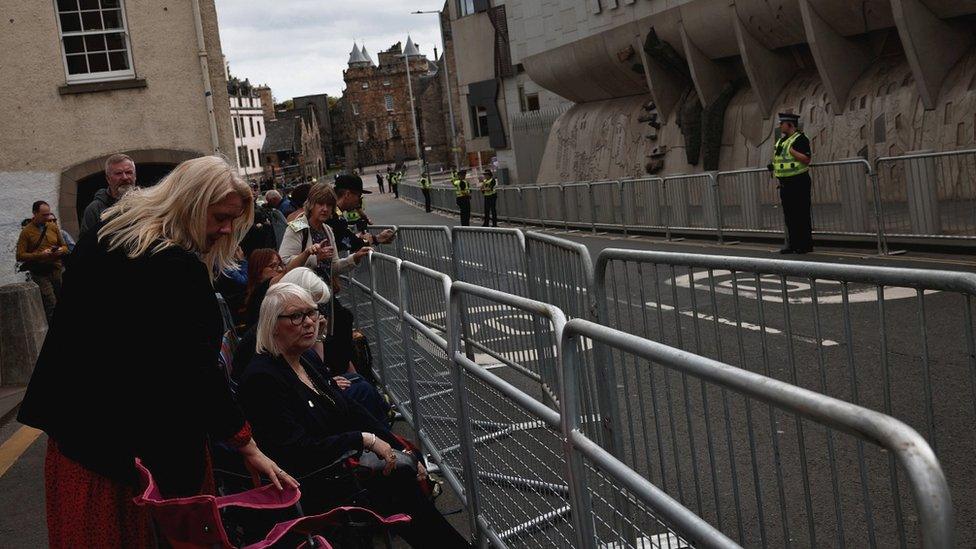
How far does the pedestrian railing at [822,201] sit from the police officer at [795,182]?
44 cm

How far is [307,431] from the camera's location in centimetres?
508

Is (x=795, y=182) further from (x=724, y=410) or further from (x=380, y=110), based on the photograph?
(x=380, y=110)

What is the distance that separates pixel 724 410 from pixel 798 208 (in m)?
12.1

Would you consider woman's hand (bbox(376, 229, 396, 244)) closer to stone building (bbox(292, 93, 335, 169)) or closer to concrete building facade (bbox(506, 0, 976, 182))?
concrete building facade (bbox(506, 0, 976, 182))

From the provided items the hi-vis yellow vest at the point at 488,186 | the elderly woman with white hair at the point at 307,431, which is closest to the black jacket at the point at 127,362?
the elderly woman with white hair at the point at 307,431

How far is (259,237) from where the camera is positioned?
47.5ft

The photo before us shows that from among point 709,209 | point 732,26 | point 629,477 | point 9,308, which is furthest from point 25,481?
point 732,26

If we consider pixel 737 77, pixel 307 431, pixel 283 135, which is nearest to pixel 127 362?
pixel 307 431

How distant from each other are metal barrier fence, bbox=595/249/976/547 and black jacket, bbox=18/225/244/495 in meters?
1.38

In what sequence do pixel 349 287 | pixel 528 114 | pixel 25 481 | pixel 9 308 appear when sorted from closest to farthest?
pixel 25 481 → pixel 349 287 → pixel 9 308 → pixel 528 114

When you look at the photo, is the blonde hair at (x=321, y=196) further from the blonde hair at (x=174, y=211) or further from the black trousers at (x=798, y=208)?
the black trousers at (x=798, y=208)

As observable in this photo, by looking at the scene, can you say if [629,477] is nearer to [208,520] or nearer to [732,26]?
[208,520]

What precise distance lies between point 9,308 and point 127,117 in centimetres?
918

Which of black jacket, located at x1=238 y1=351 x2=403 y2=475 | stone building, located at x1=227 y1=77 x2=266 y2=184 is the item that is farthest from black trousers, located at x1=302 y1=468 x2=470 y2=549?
stone building, located at x1=227 y1=77 x2=266 y2=184
